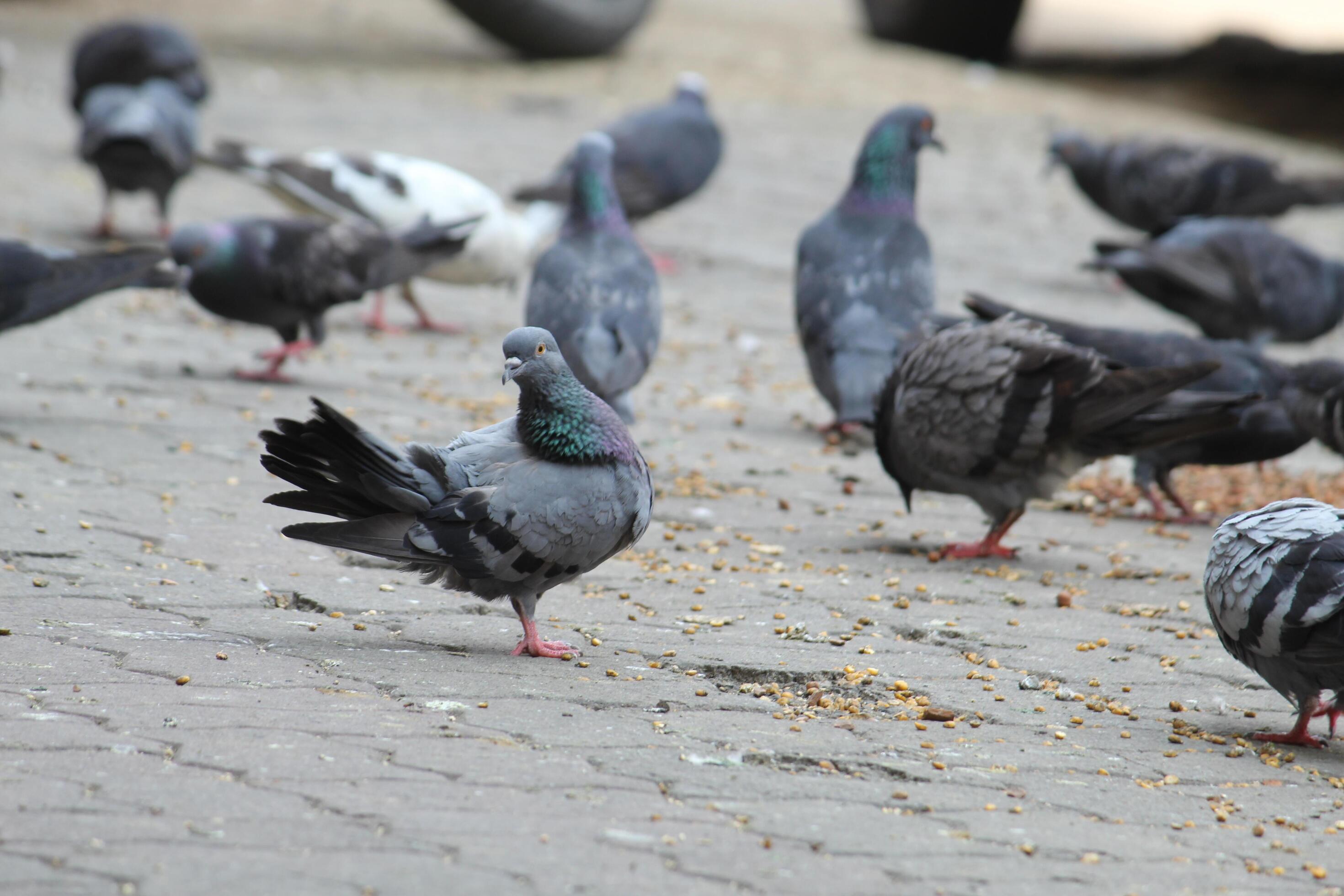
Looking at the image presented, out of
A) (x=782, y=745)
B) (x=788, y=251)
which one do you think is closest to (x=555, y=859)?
(x=782, y=745)

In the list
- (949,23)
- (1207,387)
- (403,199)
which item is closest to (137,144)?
(403,199)

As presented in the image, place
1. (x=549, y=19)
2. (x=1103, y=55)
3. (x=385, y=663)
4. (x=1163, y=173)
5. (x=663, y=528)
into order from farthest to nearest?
(x=1103, y=55) → (x=549, y=19) → (x=1163, y=173) → (x=663, y=528) → (x=385, y=663)

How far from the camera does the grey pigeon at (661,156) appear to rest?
29.8 feet

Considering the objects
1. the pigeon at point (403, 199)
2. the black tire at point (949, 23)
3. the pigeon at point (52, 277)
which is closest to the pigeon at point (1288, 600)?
the pigeon at point (52, 277)

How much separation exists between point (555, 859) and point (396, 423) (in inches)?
143

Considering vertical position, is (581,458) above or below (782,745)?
above

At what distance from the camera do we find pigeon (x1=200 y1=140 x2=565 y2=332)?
7586mm

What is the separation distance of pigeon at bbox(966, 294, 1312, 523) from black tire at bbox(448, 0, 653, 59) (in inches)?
405

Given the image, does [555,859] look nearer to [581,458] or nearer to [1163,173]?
[581,458]

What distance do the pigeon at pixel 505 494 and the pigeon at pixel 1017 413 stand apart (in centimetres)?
149

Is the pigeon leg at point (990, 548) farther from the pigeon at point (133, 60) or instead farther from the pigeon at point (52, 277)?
the pigeon at point (133, 60)

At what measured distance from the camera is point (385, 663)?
130 inches

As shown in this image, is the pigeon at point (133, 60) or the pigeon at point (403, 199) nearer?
the pigeon at point (403, 199)

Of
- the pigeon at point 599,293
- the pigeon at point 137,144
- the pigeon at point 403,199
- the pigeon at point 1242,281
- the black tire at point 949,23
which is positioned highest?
the black tire at point 949,23
